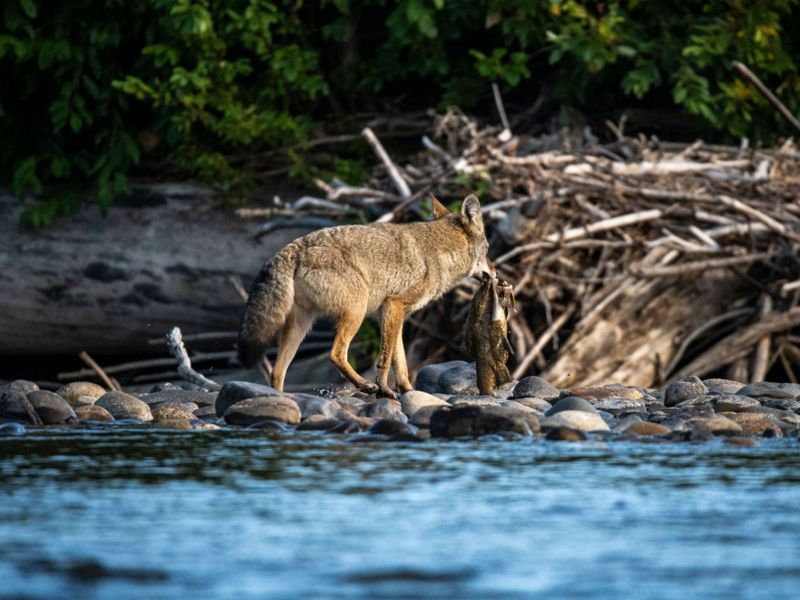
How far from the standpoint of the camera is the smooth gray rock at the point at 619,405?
8.58 metres

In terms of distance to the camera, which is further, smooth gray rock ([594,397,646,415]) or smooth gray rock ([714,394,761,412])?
smooth gray rock ([594,397,646,415])

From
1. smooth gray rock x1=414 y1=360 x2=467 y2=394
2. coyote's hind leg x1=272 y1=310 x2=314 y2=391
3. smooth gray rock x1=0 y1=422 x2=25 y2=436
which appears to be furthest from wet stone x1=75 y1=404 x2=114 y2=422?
smooth gray rock x1=414 y1=360 x2=467 y2=394

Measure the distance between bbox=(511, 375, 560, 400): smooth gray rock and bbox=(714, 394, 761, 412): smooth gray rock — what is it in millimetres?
1117

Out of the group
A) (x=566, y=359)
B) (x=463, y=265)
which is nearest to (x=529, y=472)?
(x=463, y=265)

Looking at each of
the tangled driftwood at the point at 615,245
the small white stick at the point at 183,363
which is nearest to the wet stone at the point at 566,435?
the small white stick at the point at 183,363

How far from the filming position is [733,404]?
8.51 metres

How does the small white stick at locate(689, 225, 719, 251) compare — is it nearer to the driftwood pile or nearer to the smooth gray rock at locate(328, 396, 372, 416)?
the driftwood pile

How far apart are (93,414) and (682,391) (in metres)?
3.72

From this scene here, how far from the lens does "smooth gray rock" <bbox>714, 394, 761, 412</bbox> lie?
8.48 meters

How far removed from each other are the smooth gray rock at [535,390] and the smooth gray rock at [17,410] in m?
3.04

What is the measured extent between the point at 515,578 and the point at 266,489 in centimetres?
176

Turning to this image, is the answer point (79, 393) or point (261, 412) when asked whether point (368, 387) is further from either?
point (79, 393)

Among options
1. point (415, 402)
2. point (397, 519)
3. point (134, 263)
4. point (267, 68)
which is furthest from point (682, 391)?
point (267, 68)

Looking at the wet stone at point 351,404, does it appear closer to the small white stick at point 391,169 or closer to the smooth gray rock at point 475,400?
the smooth gray rock at point 475,400
